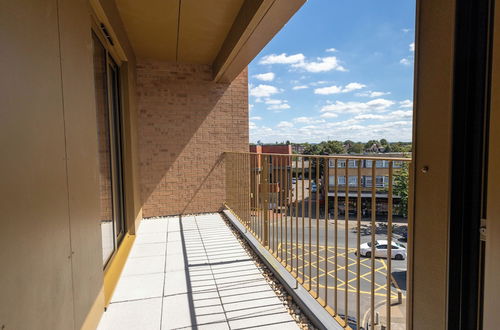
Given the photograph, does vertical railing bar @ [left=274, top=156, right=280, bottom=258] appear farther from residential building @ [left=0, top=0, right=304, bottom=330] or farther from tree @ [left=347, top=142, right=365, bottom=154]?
residential building @ [left=0, top=0, right=304, bottom=330]

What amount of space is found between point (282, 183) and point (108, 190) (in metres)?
1.77

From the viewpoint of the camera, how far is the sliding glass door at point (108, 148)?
8.14 ft

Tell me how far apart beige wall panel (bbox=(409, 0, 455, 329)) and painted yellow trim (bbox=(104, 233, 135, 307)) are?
2.10m

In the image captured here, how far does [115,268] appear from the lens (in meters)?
2.61

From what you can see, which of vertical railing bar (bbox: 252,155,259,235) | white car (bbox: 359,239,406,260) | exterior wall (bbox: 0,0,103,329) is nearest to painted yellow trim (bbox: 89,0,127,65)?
exterior wall (bbox: 0,0,103,329)

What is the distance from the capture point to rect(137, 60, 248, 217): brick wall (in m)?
4.69

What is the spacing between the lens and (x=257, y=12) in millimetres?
2609

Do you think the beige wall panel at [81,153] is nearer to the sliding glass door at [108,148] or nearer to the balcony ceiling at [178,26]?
the sliding glass door at [108,148]

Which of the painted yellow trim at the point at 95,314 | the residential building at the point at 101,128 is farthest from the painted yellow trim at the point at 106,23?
the painted yellow trim at the point at 95,314

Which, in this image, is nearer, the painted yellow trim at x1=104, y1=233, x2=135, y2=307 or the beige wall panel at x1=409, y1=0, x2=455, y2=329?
the beige wall panel at x1=409, y1=0, x2=455, y2=329

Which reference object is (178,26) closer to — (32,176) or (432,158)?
(32,176)

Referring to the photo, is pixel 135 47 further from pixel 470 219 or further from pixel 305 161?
pixel 470 219

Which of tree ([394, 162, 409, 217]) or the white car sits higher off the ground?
tree ([394, 162, 409, 217])

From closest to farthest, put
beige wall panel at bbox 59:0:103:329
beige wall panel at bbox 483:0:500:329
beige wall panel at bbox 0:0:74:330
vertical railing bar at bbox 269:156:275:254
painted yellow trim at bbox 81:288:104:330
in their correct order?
beige wall panel at bbox 483:0:500:329 < beige wall panel at bbox 0:0:74:330 < beige wall panel at bbox 59:0:103:329 < painted yellow trim at bbox 81:288:104:330 < vertical railing bar at bbox 269:156:275:254
